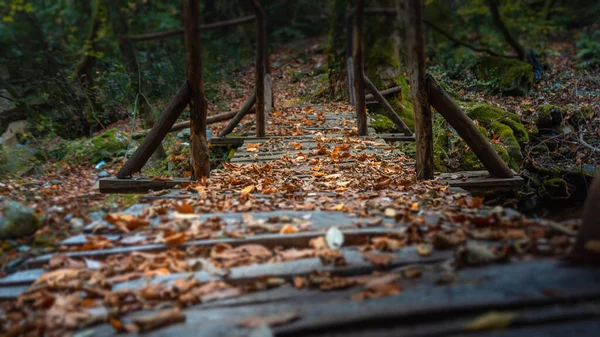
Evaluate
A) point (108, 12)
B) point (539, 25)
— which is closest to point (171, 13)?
point (108, 12)

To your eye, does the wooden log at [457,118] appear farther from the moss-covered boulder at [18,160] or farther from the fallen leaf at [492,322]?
the moss-covered boulder at [18,160]

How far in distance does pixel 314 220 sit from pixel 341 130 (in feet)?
14.7

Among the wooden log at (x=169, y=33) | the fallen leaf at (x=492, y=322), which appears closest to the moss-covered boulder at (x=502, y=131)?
the wooden log at (x=169, y=33)

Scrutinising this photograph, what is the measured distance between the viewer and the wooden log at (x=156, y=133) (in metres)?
3.95

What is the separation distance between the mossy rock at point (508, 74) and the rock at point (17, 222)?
934 centimetres

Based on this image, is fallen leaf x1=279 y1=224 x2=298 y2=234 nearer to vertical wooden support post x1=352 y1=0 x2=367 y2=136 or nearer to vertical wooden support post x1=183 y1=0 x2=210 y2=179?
vertical wooden support post x1=183 y1=0 x2=210 y2=179

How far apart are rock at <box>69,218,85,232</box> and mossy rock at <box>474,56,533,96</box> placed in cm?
911

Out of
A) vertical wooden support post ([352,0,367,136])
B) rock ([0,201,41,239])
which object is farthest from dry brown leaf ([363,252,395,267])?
vertical wooden support post ([352,0,367,136])

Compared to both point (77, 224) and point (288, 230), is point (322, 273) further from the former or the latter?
point (77, 224)

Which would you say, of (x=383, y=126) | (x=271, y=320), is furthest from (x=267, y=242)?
(x=383, y=126)

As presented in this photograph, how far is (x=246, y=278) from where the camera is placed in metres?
1.89

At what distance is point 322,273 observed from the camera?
187cm

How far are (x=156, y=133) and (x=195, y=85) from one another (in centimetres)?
57

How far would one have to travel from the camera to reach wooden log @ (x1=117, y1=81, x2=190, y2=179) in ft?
13.0
